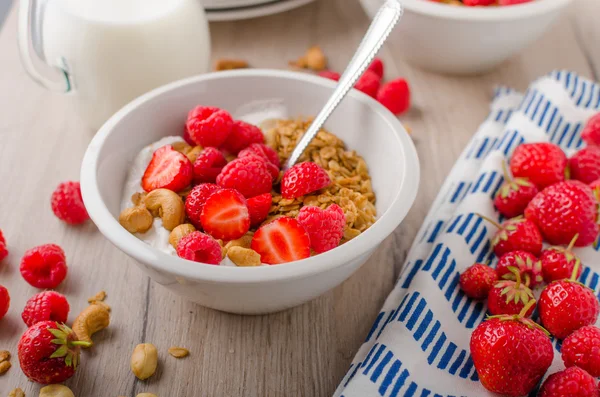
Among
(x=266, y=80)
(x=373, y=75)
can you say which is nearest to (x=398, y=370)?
(x=266, y=80)

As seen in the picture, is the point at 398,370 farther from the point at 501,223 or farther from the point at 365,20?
the point at 365,20

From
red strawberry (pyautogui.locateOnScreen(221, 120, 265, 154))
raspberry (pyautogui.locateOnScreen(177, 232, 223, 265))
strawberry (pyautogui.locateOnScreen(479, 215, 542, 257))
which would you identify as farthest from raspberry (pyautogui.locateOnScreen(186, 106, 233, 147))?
strawberry (pyautogui.locateOnScreen(479, 215, 542, 257))

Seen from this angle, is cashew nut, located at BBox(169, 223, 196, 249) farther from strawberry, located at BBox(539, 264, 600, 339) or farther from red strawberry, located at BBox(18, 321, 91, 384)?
strawberry, located at BBox(539, 264, 600, 339)

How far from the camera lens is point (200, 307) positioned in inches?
36.7

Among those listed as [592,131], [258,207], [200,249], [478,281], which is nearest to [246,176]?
[258,207]

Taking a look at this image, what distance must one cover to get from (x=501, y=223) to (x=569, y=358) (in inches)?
11.6

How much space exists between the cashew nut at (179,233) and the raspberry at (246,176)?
0.29ft

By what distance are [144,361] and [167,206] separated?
211 millimetres

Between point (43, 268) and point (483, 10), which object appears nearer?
point (43, 268)

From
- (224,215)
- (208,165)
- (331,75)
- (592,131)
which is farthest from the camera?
(331,75)

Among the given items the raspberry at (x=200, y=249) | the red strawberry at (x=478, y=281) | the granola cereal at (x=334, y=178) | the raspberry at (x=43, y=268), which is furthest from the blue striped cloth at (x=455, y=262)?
the raspberry at (x=43, y=268)

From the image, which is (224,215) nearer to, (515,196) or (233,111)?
(233,111)

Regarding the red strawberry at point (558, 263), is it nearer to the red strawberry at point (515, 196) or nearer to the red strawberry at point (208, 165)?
the red strawberry at point (515, 196)

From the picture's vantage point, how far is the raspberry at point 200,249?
2.56ft
